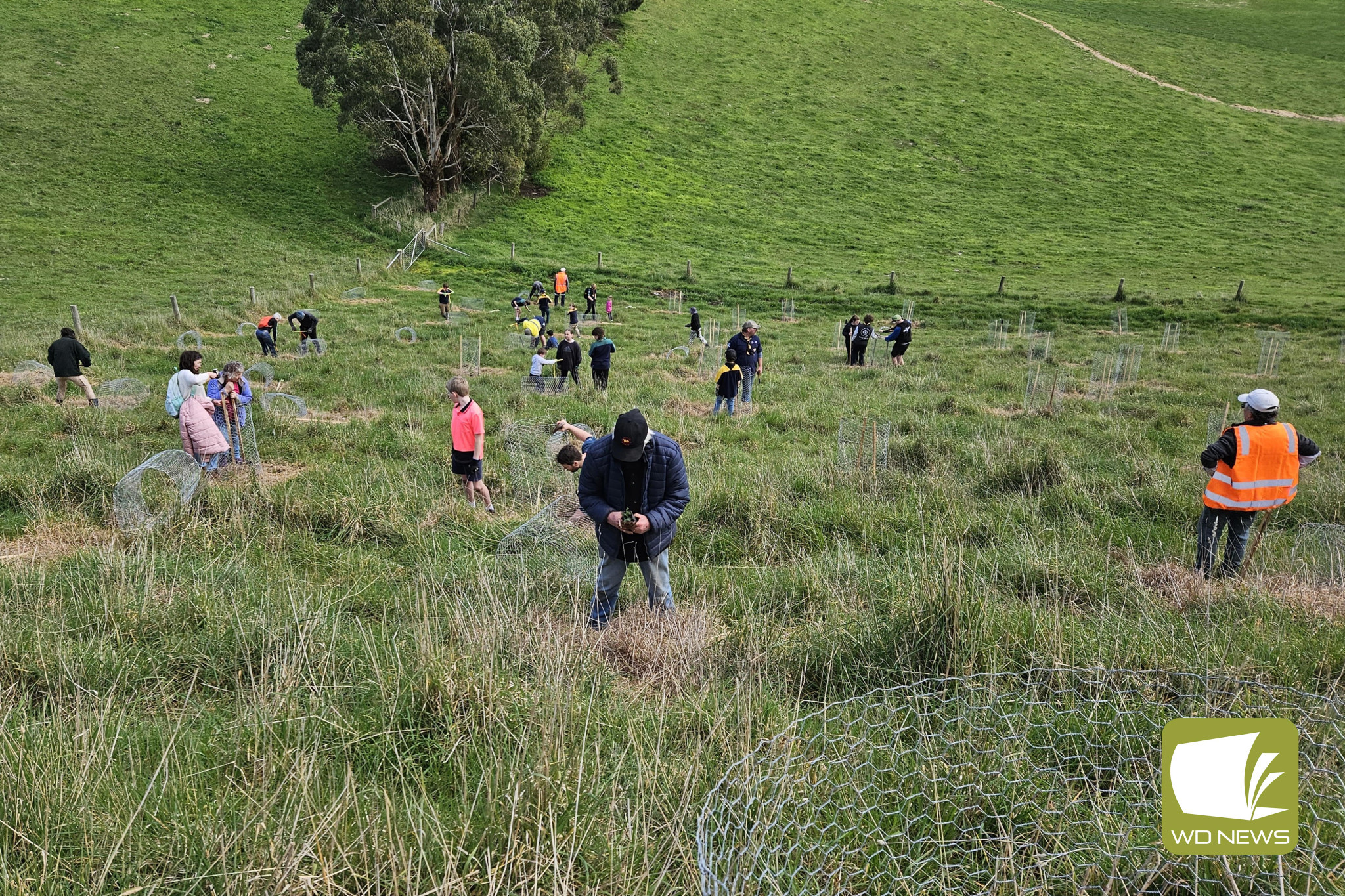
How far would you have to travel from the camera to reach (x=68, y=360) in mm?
12453

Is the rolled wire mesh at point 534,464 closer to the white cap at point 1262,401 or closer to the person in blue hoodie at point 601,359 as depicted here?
the person in blue hoodie at point 601,359

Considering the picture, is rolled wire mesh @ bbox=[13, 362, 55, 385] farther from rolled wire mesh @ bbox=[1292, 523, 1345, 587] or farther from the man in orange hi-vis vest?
rolled wire mesh @ bbox=[1292, 523, 1345, 587]

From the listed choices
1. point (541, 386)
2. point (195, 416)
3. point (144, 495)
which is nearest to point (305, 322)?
point (541, 386)

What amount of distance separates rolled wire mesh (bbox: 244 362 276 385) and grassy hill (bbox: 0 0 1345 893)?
15.5 inches

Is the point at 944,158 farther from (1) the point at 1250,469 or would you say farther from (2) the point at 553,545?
(2) the point at 553,545

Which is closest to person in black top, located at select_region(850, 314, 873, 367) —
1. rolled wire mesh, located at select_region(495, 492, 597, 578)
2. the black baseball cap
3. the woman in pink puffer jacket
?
rolled wire mesh, located at select_region(495, 492, 597, 578)

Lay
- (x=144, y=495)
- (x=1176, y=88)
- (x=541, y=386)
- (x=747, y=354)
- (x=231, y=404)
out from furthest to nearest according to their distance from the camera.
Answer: (x=1176, y=88) < (x=541, y=386) < (x=747, y=354) < (x=231, y=404) < (x=144, y=495)

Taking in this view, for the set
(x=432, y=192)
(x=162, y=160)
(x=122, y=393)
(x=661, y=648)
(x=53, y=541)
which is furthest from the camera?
(x=162, y=160)

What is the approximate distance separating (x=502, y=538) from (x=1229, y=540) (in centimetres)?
642

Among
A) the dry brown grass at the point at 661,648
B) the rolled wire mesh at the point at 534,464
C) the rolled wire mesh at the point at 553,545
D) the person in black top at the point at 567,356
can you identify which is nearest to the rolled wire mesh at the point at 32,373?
the person in black top at the point at 567,356

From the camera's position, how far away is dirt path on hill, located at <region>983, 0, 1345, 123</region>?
55.8 meters

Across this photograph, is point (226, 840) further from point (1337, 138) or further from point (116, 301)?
point (1337, 138)

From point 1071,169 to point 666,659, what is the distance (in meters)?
54.2

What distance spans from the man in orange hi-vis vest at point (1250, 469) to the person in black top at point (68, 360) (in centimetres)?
1498
